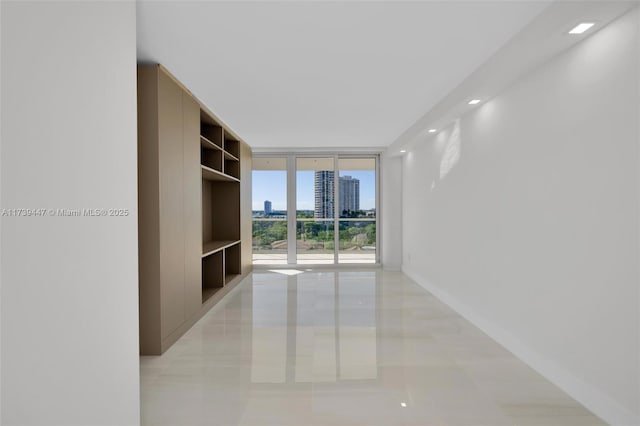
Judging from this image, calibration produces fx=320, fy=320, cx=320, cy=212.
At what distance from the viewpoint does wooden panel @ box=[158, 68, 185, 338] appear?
109 inches

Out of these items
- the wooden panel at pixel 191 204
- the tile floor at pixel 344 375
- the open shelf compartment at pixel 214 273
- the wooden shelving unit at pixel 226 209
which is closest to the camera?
the tile floor at pixel 344 375

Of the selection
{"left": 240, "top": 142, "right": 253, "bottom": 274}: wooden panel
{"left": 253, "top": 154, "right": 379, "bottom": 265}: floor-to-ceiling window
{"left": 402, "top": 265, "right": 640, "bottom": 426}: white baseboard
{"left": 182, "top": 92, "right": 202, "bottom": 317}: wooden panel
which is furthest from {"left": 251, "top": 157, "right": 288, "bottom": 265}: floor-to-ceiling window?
{"left": 402, "top": 265, "right": 640, "bottom": 426}: white baseboard

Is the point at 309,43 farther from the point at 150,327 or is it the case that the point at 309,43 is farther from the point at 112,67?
the point at 150,327

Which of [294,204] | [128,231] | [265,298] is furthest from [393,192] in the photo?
[128,231]

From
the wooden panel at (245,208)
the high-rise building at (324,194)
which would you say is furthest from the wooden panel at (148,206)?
the high-rise building at (324,194)

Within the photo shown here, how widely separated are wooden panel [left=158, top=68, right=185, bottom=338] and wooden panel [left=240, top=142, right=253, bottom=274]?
2492 mm

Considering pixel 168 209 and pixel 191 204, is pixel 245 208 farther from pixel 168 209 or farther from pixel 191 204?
pixel 168 209

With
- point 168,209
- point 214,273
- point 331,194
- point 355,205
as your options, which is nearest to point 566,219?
point 168,209

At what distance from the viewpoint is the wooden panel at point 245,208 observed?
5652 mm

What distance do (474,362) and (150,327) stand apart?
2.70 meters

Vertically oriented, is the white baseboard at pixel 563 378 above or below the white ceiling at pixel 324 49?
below

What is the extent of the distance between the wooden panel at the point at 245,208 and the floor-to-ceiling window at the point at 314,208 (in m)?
0.61

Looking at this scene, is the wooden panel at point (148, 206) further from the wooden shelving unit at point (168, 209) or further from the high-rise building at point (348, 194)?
the high-rise building at point (348, 194)

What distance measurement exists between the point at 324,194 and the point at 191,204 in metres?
3.76
